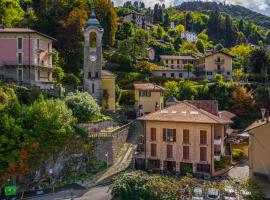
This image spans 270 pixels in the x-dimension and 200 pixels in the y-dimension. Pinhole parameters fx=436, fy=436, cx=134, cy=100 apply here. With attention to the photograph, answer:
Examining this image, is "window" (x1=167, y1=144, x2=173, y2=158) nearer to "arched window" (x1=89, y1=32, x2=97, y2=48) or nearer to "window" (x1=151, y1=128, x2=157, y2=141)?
"window" (x1=151, y1=128, x2=157, y2=141)

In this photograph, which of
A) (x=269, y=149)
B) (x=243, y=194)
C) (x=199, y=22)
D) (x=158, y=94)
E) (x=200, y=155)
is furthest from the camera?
(x=199, y=22)

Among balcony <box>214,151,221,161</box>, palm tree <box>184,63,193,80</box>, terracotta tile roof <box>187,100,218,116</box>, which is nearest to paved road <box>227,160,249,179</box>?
balcony <box>214,151,221,161</box>

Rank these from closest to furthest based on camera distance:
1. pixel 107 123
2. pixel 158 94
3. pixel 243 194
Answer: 1. pixel 243 194
2. pixel 107 123
3. pixel 158 94

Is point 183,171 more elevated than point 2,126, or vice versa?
point 2,126

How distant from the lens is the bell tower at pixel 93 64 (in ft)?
182

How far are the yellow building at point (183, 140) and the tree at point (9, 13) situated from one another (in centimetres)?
2855

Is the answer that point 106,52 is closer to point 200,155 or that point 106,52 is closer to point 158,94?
point 158,94

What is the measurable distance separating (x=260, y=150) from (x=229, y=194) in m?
4.70

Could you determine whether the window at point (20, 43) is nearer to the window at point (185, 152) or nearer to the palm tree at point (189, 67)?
the window at point (185, 152)

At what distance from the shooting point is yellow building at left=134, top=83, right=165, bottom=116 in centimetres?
5881

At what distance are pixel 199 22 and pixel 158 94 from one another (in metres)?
103

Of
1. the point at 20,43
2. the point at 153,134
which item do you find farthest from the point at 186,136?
the point at 20,43

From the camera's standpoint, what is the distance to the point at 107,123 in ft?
158

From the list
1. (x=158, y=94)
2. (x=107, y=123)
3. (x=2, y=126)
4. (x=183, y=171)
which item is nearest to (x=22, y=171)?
(x=2, y=126)
